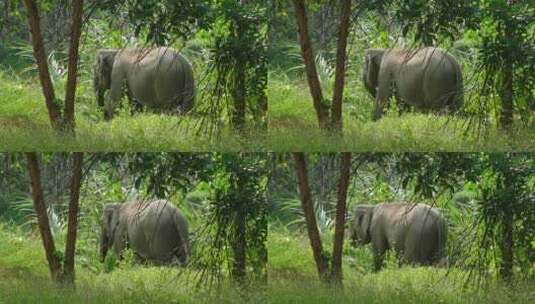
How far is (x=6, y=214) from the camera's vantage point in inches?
Result: 453

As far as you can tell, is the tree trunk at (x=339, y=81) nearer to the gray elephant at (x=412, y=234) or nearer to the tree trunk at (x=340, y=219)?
the tree trunk at (x=340, y=219)

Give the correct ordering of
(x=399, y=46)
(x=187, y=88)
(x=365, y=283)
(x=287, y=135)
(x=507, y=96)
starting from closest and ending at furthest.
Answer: (x=287, y=135), (x=365, y=283), (x=187, y=88), (x=507, y=96), (x=399, y=46)

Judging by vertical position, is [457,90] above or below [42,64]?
below

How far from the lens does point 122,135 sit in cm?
1093

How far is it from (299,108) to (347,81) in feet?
1.57

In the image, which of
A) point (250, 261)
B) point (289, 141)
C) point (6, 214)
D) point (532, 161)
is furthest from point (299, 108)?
point (6, 214)

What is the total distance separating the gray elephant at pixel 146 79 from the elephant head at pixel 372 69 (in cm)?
144

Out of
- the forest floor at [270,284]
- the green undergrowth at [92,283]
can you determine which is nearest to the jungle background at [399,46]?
the forest floor at [270,284]


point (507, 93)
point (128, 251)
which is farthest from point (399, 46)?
point (128, 251)

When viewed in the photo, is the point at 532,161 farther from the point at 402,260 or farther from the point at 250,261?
the point at 250,261

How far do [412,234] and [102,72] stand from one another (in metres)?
2.94

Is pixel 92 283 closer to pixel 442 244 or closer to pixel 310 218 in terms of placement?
pixel 310 218

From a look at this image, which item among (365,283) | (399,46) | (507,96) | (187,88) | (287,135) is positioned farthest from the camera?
(399,46)

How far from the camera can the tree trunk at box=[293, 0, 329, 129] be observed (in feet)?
35.5
